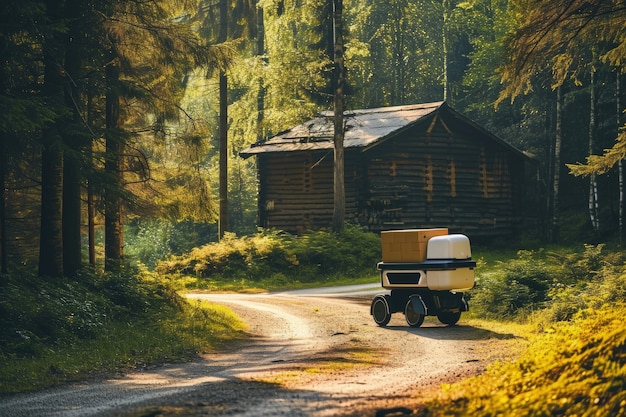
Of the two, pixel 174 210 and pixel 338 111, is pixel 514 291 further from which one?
pixel 338 111

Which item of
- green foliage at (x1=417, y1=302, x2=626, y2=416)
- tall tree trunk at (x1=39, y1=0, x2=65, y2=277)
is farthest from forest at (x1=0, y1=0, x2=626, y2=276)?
green foliage at (x1=417, y1=302, x2=626, y2=416)

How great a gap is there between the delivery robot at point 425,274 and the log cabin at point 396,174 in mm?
20421

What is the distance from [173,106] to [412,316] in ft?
29.1

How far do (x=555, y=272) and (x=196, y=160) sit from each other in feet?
33.6

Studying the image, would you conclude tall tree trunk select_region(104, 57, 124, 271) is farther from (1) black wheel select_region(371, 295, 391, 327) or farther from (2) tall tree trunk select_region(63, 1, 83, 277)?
(1) black wheel select_region(371, 295, 391, 327)

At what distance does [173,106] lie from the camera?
24141 mm

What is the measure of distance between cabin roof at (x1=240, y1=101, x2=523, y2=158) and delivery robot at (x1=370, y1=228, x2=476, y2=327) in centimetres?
1986

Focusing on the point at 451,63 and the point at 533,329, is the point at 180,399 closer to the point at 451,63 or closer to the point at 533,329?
the point at 533,329

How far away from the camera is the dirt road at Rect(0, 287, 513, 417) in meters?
10.4

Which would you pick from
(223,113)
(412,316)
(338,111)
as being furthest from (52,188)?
(223,113)

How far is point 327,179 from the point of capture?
42.8 metres

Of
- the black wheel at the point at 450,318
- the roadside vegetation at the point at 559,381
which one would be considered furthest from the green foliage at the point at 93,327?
the roadside vegetation at the point at 559,381

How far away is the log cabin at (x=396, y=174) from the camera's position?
41.8 metres

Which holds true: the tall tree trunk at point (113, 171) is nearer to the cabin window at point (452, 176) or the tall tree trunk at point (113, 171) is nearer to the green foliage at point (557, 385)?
the green foliage at point (557, 385)
